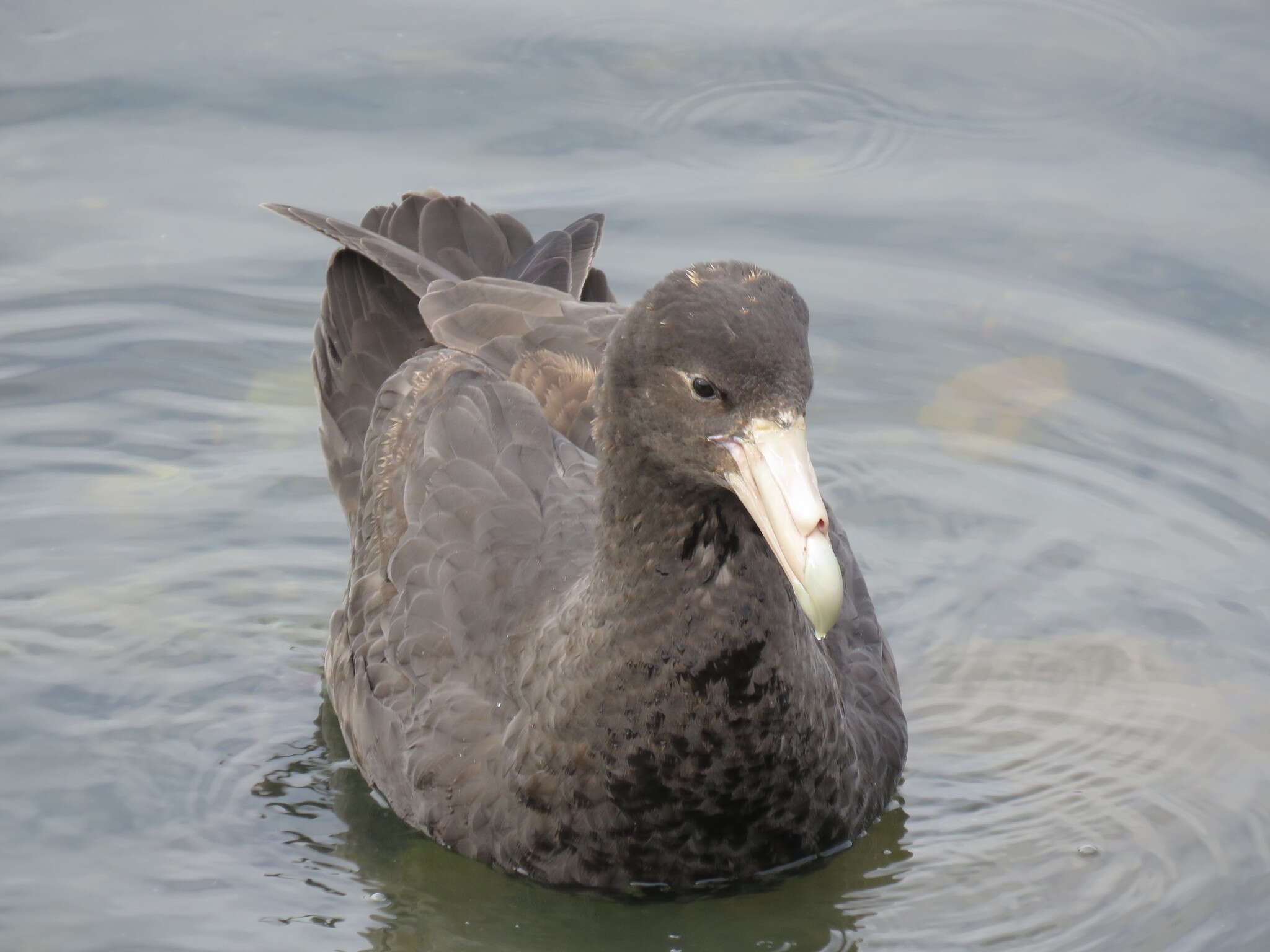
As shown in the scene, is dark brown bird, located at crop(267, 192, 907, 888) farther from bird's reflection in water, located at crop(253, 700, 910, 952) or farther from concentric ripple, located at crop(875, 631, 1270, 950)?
concentric ripple, located at crop(875, 631, 1270, 950)

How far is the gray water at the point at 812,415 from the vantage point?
5.34m

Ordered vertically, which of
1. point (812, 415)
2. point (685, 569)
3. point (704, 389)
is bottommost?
point (812, 415)

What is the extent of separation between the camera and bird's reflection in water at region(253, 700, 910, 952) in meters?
5.11

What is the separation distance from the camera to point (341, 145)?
8781 mm

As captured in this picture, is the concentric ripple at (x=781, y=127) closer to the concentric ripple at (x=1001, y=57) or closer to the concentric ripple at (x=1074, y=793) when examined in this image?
the concentric ripple at (x=1001, y=57)

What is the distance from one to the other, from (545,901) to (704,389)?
1567mm

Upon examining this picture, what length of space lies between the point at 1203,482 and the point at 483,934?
333 cm

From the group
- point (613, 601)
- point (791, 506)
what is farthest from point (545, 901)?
point (791, 506)

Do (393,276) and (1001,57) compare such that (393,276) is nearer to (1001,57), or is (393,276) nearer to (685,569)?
(685,569)

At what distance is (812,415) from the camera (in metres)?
7.57

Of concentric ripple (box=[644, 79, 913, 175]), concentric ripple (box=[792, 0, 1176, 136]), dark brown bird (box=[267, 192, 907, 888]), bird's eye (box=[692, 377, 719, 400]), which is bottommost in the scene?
dark brown bird (box=[267, 192, 907, 888])

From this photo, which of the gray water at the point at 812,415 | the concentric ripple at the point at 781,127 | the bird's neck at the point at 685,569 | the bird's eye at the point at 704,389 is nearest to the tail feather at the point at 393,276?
the gray water at the point at 812,415

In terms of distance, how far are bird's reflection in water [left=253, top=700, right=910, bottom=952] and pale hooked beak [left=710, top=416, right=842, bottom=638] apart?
1190mm

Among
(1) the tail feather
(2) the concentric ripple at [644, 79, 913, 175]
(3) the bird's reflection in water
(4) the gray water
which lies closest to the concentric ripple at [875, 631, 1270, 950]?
(4) the gray water
